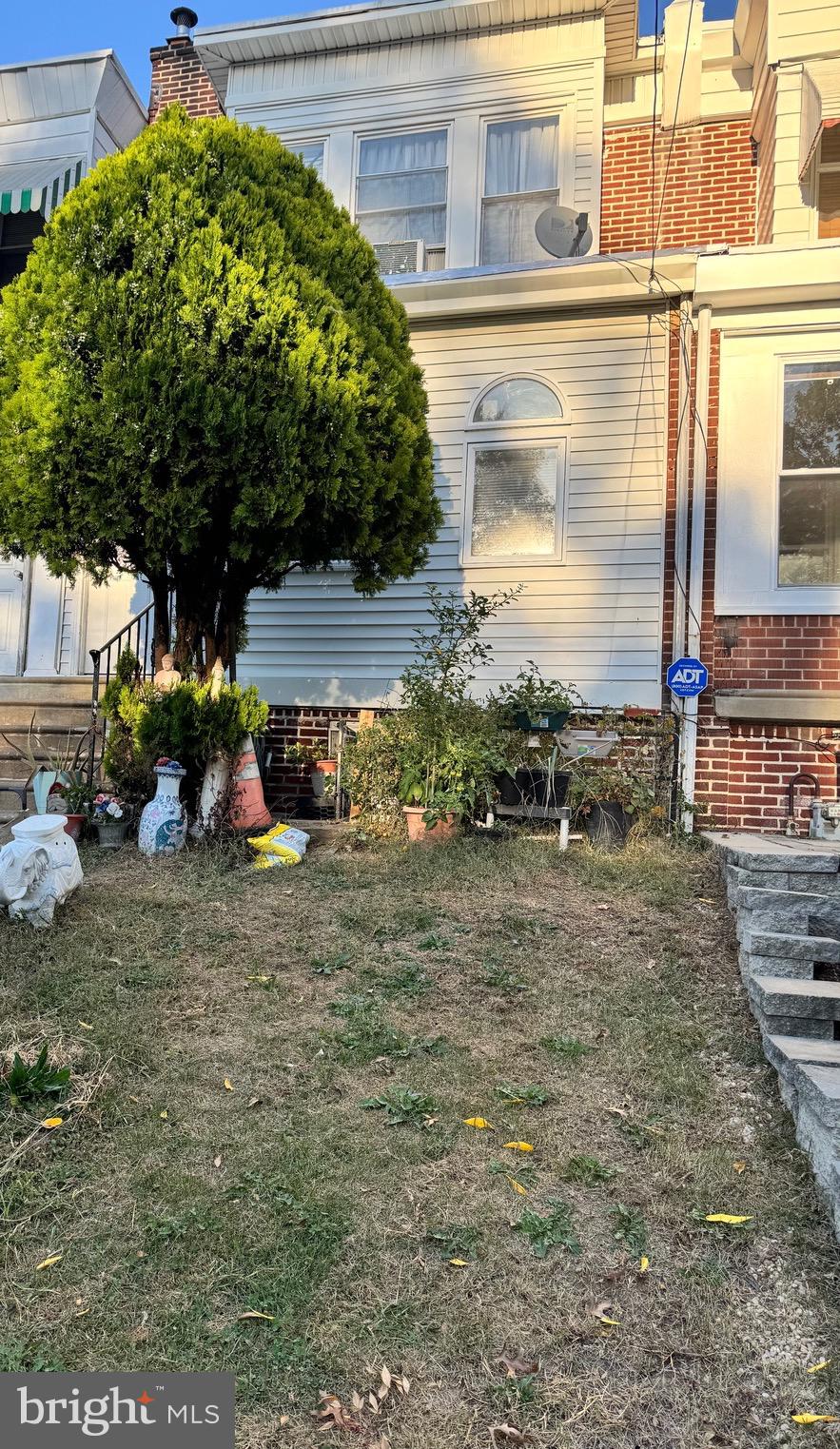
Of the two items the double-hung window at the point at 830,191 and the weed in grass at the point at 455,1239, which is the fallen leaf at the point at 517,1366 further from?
the double-hung window at the point at 830,191

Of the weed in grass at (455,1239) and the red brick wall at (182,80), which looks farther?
the red brick wall at (182,80)

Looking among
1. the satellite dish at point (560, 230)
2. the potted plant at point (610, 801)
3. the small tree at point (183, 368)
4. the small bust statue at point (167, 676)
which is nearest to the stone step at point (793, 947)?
the potted plant at point (610, 801)

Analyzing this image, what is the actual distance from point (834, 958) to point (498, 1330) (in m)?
1.93

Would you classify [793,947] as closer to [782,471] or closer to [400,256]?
[782,471]

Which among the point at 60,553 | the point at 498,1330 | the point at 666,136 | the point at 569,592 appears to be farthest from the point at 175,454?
the point at 666,136

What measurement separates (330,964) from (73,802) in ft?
10.3

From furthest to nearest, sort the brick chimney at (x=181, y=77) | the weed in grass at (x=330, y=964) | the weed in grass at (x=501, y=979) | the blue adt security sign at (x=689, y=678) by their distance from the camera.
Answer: the brick chimney at (x=181, y=77) → the blue adt security sign at (x=689, y=678) → the weed in grass at (x=330, y=964) → the weed in grass at (x=501, y=979)

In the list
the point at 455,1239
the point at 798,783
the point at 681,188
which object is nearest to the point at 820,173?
the point at 681,188

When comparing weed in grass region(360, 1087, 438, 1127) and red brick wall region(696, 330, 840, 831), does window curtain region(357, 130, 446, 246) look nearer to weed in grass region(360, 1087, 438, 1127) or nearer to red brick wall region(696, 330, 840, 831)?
red brick wall region(696, 330, 840, 831)

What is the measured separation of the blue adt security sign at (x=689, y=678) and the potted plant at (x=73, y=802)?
4.13 m

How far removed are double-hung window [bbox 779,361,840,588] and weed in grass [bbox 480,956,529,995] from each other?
13.0 feet

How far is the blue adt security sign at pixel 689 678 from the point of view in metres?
6.28

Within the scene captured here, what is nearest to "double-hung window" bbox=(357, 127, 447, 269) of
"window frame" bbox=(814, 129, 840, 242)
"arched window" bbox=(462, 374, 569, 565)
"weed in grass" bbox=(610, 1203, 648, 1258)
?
"arched window" bbox=(462, 374, 569, 565)

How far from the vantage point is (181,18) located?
931cm
